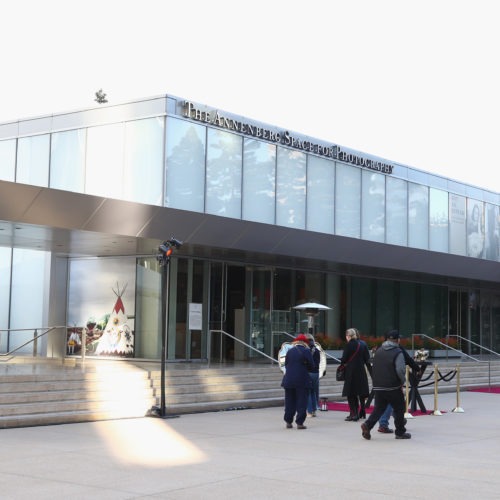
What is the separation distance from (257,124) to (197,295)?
6.08 m

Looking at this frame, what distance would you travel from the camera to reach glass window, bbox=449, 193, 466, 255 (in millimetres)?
39219

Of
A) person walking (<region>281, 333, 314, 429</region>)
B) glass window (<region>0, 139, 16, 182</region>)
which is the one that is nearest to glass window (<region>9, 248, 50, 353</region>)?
glass window (<region>0, 139, 16, 182</region>)

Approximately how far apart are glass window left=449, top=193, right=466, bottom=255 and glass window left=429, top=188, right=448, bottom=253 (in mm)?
476

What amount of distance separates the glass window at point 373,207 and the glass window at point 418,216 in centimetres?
204

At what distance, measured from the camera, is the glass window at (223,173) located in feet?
89.8

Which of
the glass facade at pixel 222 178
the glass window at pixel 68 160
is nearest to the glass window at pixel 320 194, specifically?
the glass facade at pixel 222 178

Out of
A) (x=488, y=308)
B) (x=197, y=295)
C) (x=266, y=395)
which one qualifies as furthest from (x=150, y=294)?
(x=488, y=308)

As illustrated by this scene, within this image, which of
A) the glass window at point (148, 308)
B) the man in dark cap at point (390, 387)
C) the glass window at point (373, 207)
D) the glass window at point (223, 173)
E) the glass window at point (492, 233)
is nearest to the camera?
the man in dark cap at point (390, 387)

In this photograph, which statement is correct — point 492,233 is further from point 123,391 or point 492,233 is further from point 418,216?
point 123,391

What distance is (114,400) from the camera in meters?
18.2

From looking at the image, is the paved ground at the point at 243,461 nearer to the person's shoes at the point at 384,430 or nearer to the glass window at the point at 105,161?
the person's shoes at the point at 384,430

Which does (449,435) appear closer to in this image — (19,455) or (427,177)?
(19,455)

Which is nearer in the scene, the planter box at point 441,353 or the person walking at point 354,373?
the person walking at point 354,373

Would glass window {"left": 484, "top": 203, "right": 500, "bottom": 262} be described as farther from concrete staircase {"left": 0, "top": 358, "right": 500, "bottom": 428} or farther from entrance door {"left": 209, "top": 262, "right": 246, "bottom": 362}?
concrete staircase {"left": 0, "top": 358, "right": 500, "bottom": 428}
